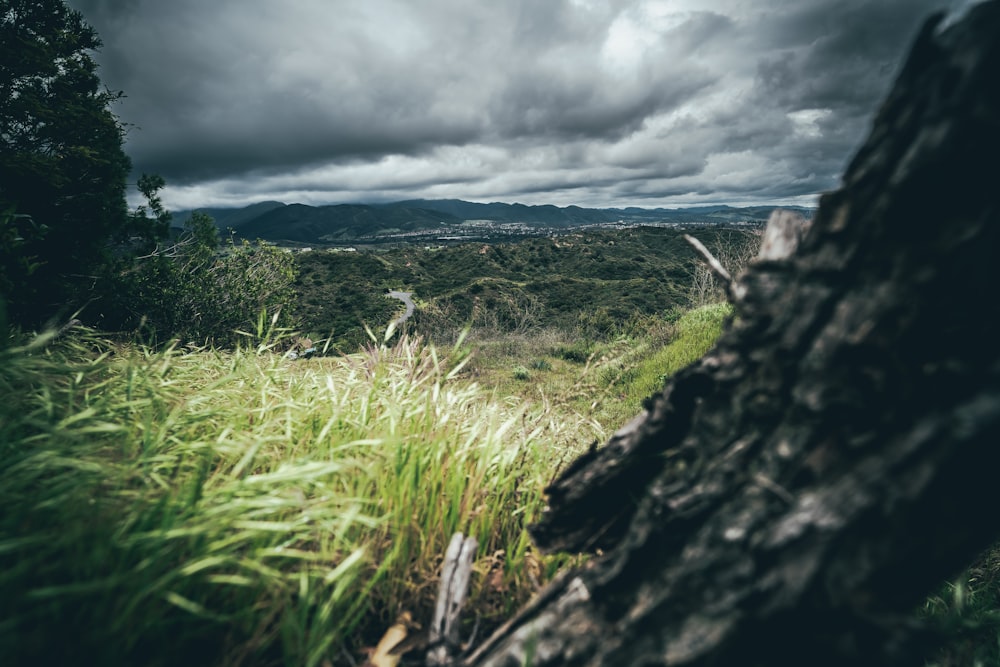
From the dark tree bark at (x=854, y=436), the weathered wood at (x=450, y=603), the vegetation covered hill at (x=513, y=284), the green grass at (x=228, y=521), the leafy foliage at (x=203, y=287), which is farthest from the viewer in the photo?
the vegetation covered hill at (x=513, y=284)

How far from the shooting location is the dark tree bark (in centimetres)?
81

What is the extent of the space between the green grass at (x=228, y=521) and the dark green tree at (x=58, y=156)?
4.88m

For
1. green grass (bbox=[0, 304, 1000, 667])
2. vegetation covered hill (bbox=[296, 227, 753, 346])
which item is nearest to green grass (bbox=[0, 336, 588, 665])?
green grass (bbox=[0, 304, 1000, 667])

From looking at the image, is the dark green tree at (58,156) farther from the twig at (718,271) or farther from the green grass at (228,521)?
the twig at (718,271)

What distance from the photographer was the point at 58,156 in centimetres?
578

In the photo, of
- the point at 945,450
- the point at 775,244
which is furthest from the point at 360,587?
the point at 775,244

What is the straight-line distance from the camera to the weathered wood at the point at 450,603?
1.32 metres

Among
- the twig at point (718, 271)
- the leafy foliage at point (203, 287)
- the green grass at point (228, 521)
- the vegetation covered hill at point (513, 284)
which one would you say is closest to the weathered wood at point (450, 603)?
the green grass at point (228, 521)

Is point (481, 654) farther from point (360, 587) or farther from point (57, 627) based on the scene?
point (57, 627)

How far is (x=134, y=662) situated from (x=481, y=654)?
99cm

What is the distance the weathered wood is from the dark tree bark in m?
0.22

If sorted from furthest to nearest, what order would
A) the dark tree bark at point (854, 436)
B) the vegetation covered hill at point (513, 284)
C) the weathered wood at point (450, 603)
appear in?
the vegetation covered hill at point (513, 284) < the weathered wood at point (450, 603) < the dark tree bark at point (854, 436)

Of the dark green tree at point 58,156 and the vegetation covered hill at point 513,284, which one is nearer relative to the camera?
the dark green tree at point 58,156

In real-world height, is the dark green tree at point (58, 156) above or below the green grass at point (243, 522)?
above
